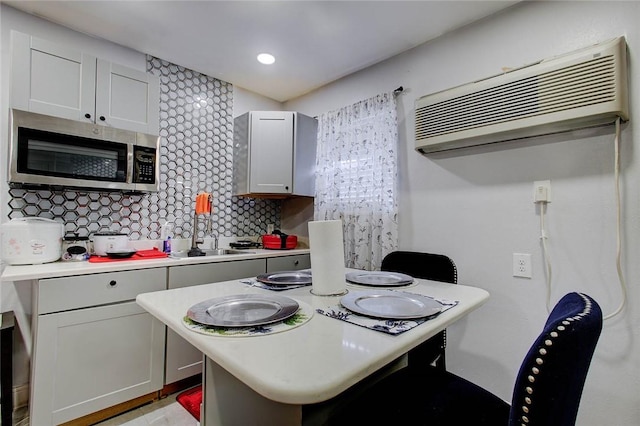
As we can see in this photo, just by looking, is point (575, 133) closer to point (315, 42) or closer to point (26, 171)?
point (315, 42)

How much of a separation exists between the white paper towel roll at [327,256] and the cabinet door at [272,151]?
1.65m

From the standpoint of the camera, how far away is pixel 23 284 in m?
1.92

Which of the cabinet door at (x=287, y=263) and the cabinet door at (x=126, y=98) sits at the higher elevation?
the cabinet door at (x=126, y=98)

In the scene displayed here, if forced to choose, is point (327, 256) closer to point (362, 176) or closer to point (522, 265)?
point (522, 265)

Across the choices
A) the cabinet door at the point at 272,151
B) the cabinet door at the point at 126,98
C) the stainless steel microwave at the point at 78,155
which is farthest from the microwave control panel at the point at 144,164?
the cabinet door at the point at 272,151

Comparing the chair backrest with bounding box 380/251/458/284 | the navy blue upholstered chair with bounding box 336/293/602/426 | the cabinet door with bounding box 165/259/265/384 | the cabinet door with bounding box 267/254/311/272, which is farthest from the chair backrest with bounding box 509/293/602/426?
the cabinet door with bounding box 267/254/311/272

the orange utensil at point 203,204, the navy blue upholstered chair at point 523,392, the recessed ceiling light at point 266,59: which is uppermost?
the recessed ceiling light at point 266,59

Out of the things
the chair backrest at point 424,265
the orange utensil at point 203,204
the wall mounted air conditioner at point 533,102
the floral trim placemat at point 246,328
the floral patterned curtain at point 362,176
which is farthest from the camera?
the orange utensil at point 203,204

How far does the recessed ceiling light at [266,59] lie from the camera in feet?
7.95

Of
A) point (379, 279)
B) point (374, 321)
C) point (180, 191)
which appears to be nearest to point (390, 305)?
point (374, 321)

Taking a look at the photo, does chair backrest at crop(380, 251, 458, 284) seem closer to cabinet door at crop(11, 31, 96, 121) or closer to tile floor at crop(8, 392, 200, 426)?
tile floor at crop(8, 392, 200, 426)

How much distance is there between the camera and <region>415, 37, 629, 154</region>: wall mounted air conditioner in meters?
1.39

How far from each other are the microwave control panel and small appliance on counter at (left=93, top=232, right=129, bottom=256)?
40cm

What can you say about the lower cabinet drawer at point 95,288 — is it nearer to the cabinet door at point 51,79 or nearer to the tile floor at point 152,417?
the tile floor at point 152,417
